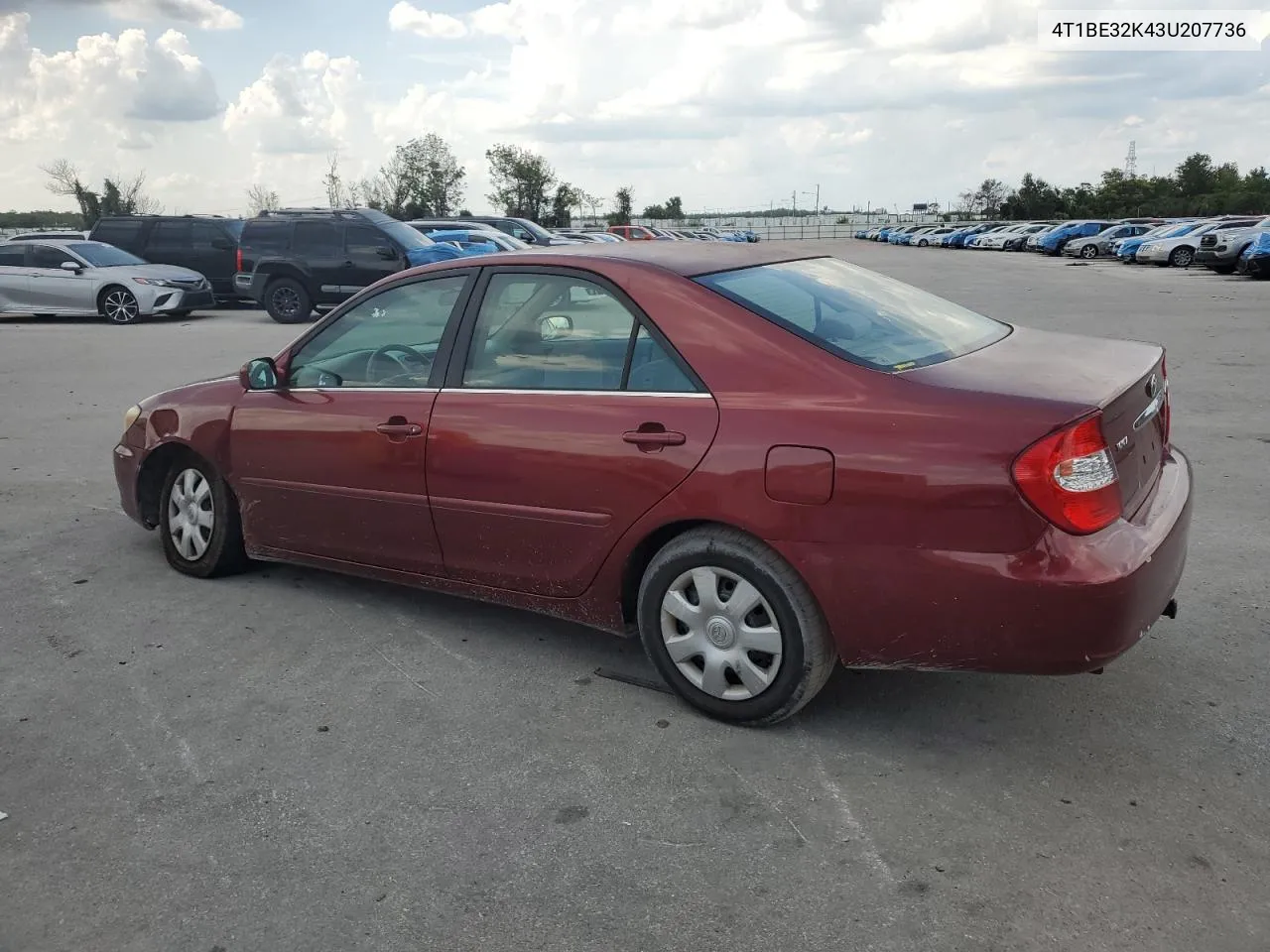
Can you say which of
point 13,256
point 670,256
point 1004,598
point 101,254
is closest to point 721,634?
point 1004,598

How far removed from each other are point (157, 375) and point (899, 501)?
10.7 meters

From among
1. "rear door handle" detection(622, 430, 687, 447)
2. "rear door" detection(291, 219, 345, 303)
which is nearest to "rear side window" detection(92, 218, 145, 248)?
"rear door" detection(291, 219, 345, 303)

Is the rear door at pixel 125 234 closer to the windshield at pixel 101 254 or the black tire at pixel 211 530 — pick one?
the windshield at pixel 101 254

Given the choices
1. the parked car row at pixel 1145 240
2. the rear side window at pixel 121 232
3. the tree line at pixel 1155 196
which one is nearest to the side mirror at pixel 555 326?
the rear side window at pixel 121 232

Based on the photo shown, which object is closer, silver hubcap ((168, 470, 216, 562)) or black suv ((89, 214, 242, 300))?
silver hubcap ((168, 470, 216, 562))

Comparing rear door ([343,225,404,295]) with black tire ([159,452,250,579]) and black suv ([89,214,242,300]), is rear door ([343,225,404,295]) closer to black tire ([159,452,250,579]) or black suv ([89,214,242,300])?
black suv ([89,214,242,300])

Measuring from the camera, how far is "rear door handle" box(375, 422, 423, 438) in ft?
13.9

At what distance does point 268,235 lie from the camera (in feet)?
61.0

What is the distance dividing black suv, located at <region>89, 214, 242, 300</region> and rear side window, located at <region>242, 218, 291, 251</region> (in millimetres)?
2325

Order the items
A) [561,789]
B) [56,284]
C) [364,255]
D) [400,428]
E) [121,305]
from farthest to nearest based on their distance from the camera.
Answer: [56,284] < [121,305] < [364,255] < [400,428] < [561,789]

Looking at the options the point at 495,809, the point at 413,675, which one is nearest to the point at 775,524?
the point at 495,809

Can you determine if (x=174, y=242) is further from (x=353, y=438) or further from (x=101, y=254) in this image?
(x=353, y=438)

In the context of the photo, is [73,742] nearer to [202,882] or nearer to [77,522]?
[202,882]

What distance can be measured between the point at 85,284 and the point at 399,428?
16920 millimetres
